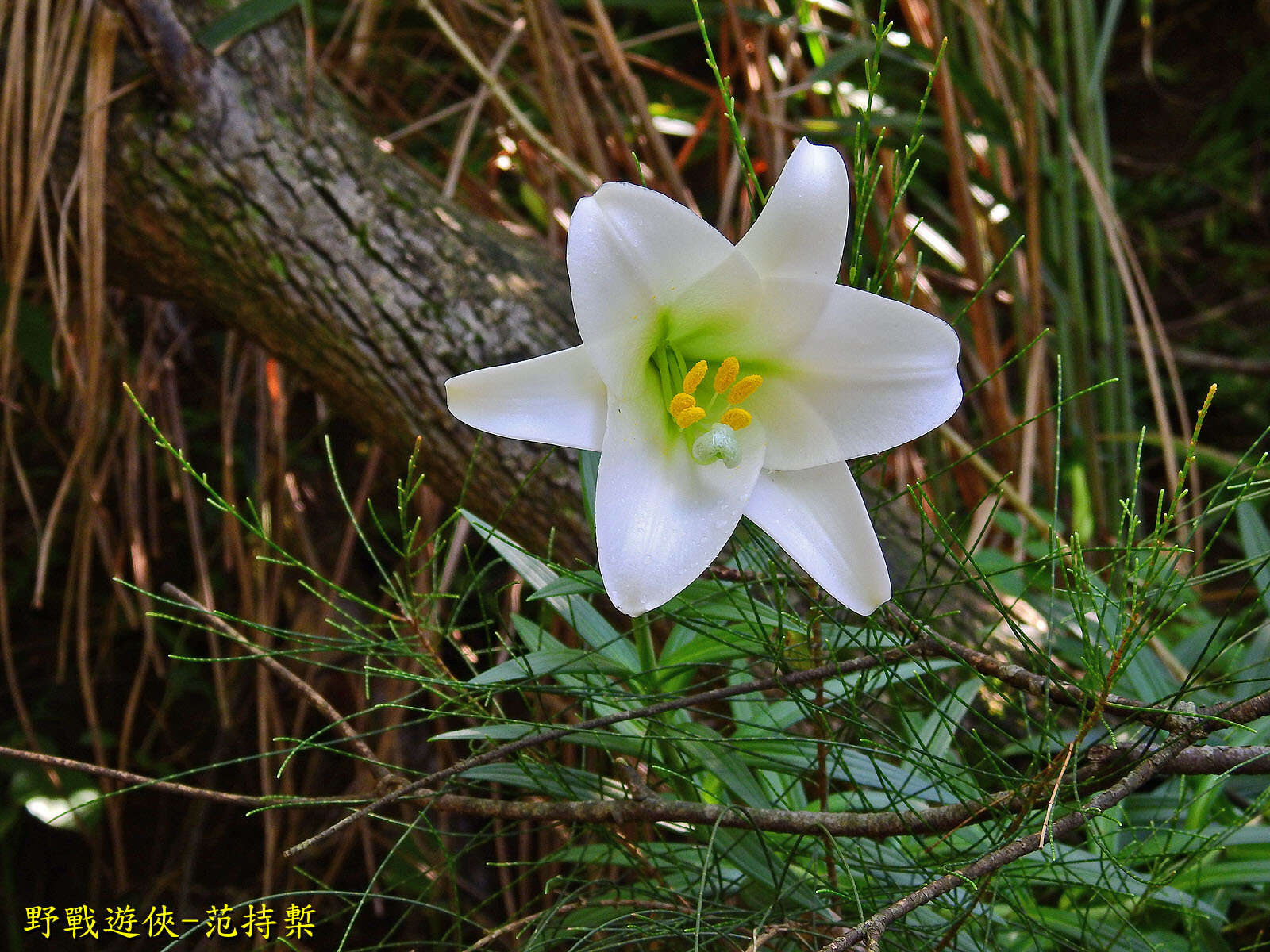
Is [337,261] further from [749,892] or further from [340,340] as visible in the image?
[749,892]

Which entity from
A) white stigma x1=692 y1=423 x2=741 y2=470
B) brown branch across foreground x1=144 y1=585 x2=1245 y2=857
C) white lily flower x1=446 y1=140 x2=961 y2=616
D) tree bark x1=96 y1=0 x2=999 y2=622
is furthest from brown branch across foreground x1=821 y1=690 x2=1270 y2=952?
tree bark x1=96 y1=0 x2=999 y2=622

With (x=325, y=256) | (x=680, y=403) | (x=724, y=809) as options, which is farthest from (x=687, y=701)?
(x=325, y=256)

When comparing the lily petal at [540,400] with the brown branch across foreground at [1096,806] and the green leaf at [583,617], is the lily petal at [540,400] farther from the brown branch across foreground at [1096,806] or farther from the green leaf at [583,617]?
the brown branch across foreground at [1096,806]

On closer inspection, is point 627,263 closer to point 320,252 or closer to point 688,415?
point 688,415

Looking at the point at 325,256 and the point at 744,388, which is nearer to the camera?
the point at 744,388

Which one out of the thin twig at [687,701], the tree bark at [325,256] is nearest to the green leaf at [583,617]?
the thin twig at [687,701]

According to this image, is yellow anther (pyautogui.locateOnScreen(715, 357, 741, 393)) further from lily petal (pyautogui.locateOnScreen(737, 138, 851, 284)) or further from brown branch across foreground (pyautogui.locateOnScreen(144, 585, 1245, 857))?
brown branch across foreground (pyautogui.locateOnScreen(144, 585, 1245, 857))
